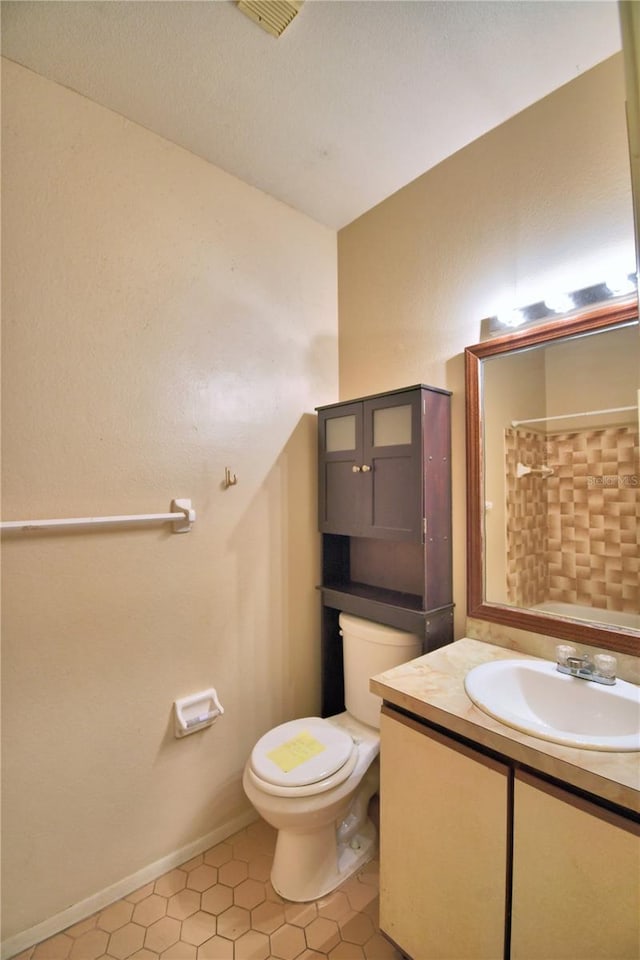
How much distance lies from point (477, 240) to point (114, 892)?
2.48 metres

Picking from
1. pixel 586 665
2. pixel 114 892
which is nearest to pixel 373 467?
pixel 586 665

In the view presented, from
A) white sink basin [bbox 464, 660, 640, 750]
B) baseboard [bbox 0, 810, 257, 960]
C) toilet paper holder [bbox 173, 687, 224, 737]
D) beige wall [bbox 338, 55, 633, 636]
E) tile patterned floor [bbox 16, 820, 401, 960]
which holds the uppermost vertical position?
beige wall [bbox 338, 55, 633, 636]

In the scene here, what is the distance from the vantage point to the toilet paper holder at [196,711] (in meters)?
1.48

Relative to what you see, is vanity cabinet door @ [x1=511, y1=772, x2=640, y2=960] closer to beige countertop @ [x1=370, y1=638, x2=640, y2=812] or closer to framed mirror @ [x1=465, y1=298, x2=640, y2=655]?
beige countertop @ [x1=370, y1=638, x2=640, y2=812]

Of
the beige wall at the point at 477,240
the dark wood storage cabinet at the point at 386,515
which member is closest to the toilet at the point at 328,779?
the dark wood storage cabinet at the point at 386,515

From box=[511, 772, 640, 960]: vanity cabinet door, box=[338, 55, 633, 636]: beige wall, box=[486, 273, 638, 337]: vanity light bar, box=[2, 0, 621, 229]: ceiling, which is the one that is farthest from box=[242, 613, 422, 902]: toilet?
box=[2, 0, 621, 229]: ceiling

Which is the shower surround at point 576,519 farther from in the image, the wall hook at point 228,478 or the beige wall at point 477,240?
the wall hook at point 228,478

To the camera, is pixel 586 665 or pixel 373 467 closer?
pixel 586 665

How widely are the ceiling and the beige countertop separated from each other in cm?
174

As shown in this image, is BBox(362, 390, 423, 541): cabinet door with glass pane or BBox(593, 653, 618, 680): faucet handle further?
BBox(362, 390, 423, 541): cabinet door with glass pane

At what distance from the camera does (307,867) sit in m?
1.37

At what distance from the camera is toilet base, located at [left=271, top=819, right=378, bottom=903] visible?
1360mm

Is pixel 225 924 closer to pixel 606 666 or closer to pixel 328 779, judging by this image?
pixel 328 779

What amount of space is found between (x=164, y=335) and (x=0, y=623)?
3.33ft
